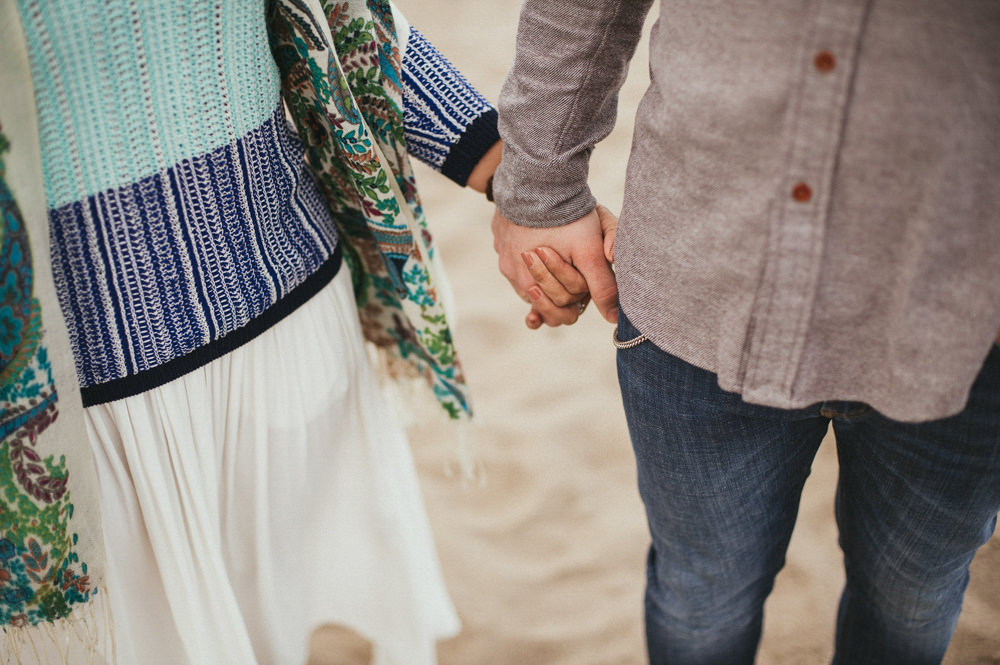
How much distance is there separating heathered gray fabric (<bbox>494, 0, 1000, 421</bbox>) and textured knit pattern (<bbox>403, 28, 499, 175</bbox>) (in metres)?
0.32

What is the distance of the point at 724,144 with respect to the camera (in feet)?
2.10

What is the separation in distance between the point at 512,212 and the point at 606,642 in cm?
108

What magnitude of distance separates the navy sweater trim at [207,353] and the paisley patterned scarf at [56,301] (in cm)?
6

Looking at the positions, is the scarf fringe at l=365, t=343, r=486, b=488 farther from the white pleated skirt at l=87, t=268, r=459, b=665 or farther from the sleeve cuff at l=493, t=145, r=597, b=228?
the sleeve cuff at l=493, t=145, r=597, b=228

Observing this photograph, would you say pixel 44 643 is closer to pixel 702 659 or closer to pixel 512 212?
pixel 512 212

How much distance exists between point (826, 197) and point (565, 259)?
406 millimetres

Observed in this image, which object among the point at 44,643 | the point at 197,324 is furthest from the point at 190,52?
the point at 44,643

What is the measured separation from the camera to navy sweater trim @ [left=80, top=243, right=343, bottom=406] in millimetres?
799

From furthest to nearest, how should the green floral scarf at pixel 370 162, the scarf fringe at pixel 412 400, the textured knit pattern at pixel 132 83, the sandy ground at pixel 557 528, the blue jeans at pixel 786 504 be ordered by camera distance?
the sandy ground at pixel 557 528, the scarf fringe at pixel 412 400, the green floral scarf at pixel 370 162, the blue jeans at pixel 786 504, the textured knit pattern at pixel 132 83

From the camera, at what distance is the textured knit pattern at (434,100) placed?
99 centimetres

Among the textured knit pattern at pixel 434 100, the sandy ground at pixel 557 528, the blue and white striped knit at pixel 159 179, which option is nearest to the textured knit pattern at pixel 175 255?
the blue and white striped knit at pixel 159 179

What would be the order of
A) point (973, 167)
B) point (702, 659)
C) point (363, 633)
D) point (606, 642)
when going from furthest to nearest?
point (606, 642) → point (363, 633) → point (702, 659) → point (973, 167)

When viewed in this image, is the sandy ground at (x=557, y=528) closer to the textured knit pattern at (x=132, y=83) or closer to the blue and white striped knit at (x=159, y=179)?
the blue and white striped knit at (x=159, y=179)

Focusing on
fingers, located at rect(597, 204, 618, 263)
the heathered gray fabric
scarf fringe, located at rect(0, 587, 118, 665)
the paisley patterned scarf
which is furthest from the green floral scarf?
scarf fringe, located at rect(0, 587, 118, 665)
